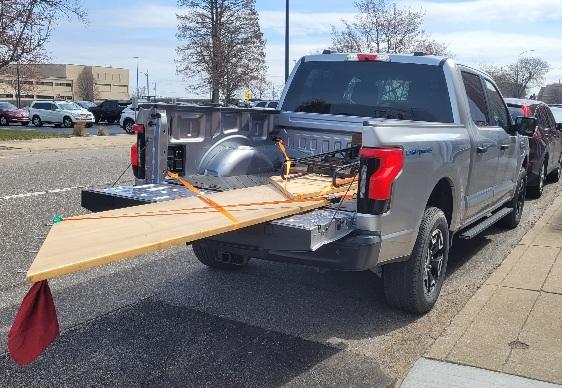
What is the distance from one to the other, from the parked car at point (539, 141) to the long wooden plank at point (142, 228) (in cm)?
737

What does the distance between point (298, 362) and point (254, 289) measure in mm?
1595

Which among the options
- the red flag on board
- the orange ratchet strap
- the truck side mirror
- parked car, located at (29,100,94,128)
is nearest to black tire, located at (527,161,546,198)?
the truck side mirror

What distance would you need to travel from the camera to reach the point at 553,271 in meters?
6.23

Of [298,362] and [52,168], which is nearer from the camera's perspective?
[298,362]

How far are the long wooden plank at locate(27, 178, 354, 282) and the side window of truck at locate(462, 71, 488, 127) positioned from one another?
2201mm

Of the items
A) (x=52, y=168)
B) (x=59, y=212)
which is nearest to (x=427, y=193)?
(x=59, y=212)

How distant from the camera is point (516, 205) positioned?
8.38 metres

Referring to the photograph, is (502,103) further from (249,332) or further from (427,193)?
(249,332)

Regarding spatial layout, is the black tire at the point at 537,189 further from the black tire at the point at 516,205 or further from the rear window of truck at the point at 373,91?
the rear window of truck at the point at 373,91

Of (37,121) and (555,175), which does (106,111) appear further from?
(555,175)

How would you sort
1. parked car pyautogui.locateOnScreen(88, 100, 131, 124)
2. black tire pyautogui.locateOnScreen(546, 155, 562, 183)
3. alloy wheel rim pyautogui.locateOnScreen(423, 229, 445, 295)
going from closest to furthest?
alloy wheel rim pyautogui.locateOnScreen(423, 229, 445, 295)
black tire pyautogui.locateOnScreen(546, 155, 562, 183)
parked car pyautogui.locateOnScreen(88, 100, 131, 124)

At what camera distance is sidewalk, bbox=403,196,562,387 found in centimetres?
395

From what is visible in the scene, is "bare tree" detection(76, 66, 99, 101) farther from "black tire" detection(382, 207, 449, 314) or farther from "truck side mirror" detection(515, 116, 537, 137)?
"black tire" detection(382, 207, 449, 314)

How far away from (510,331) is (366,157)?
1.80 m
